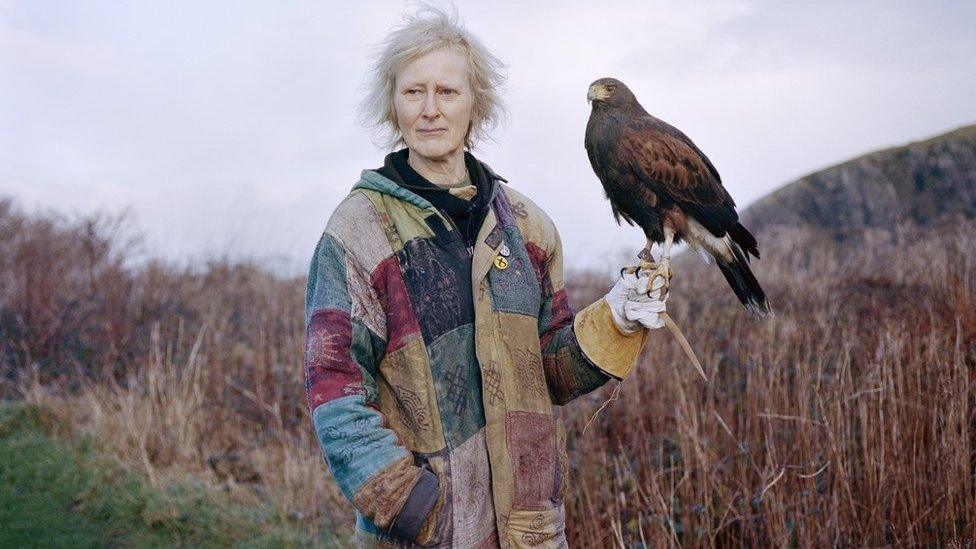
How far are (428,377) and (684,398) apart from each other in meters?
1.89

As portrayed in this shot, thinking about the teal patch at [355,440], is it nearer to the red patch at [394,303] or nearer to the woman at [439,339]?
the woman at [439,339]

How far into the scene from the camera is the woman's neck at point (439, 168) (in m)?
2.31

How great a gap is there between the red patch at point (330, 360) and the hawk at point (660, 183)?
809mm

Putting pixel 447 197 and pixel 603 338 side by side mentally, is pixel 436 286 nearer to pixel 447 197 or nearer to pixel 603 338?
pixel 447 197

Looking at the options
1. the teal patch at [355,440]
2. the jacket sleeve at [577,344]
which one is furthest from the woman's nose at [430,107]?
the teal patch at [355,440]

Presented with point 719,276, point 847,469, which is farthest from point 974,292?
point 719,276

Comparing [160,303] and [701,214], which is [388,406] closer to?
[701,214]

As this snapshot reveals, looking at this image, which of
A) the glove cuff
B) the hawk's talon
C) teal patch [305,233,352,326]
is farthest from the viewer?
the glove cuff

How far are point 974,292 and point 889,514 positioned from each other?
8.54ft

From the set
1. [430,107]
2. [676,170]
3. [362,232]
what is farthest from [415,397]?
[676,170]

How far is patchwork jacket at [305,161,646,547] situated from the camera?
6.52ft

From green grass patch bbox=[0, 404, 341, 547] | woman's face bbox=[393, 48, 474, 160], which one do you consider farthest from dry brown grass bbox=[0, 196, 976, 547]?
woman's face bbox=[393, 48, 474, 160]

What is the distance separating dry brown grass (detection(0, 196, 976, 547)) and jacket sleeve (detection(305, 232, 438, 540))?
1.15 m

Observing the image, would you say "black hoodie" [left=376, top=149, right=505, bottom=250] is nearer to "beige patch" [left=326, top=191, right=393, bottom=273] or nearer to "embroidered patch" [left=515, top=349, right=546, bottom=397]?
"beige patch" [left=326, top=191, right=393, bottom=273]
